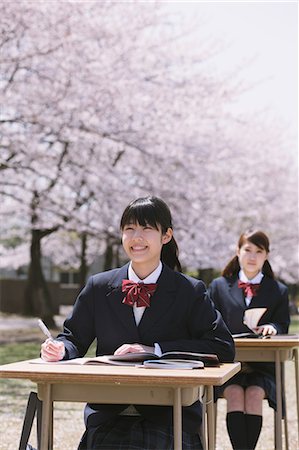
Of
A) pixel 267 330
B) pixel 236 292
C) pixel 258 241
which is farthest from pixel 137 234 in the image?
pixel 236 292

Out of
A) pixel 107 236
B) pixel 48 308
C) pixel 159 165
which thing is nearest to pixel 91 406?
pixel 159 165

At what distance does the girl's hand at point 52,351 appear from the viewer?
3266mm

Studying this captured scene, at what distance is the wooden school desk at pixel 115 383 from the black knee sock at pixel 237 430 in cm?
207

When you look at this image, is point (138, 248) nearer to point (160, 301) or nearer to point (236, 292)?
point (160, 301)

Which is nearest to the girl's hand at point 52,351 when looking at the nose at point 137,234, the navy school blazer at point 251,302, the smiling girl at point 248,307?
the nose at point 137,234

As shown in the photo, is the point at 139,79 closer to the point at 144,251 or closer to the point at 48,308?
the point at 48,308

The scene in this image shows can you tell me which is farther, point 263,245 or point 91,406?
point 263,245

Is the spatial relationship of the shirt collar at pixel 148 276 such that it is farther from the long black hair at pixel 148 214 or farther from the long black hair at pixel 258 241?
the long black hair at pixel 258 241

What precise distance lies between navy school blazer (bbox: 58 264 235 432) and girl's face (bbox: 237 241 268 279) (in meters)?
2.18

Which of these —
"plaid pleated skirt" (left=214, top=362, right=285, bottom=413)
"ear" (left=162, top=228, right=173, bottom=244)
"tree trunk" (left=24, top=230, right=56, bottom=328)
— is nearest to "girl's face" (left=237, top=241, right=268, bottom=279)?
"plaid pleated skirt" (left=214, top=362, right=285, bottom=413)

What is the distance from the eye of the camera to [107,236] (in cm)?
1780

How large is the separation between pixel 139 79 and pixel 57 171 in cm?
224

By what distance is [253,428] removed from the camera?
201 inches

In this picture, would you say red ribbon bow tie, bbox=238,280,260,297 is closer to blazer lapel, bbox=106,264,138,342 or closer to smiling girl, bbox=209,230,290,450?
smiling girl, bbox=209,230,290,450
